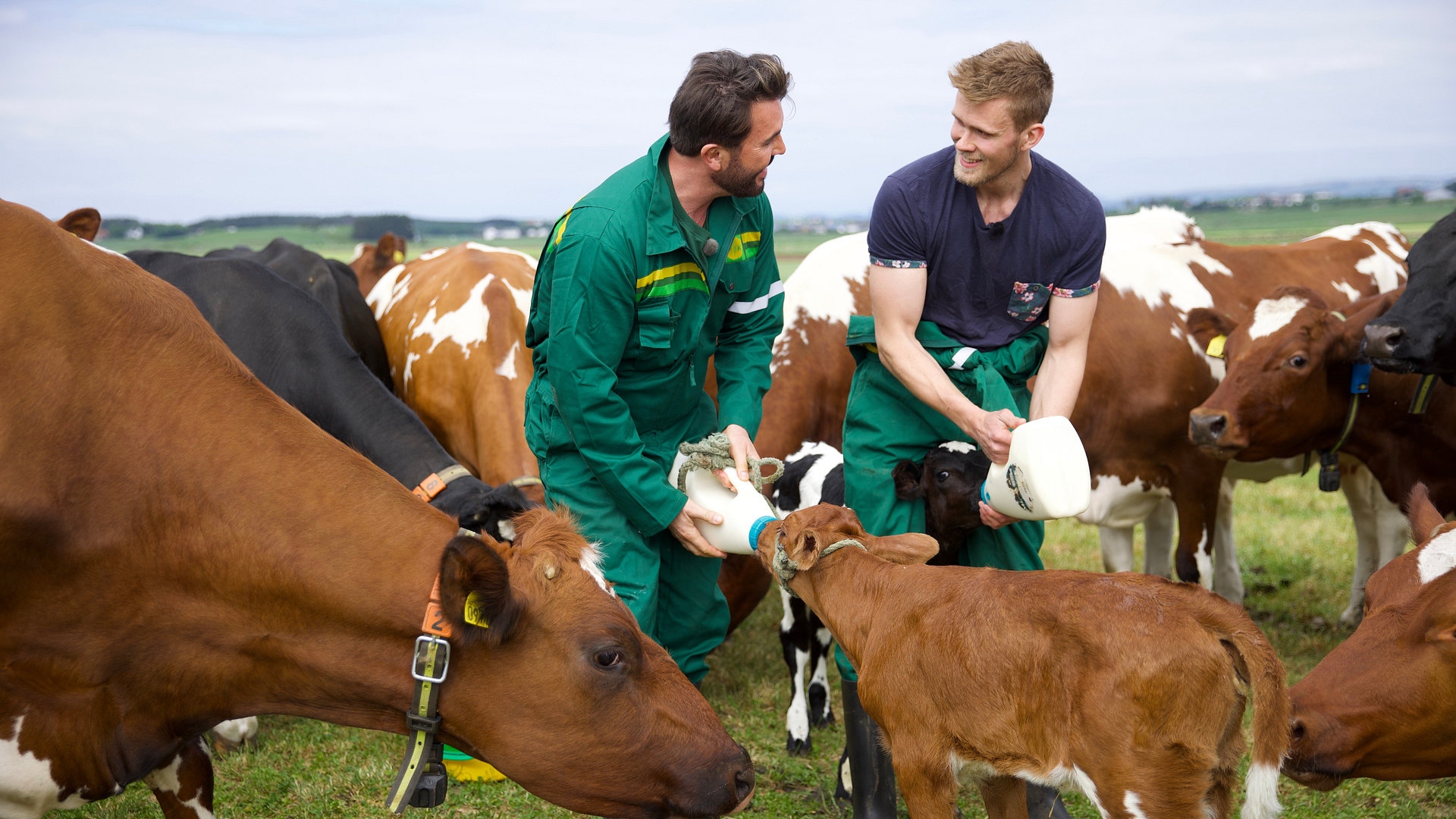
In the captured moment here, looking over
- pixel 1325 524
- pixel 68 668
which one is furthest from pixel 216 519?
pixel 1325 524

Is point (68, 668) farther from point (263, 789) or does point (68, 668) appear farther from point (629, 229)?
point (263, 789)

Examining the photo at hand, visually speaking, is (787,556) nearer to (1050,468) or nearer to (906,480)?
(906,480)

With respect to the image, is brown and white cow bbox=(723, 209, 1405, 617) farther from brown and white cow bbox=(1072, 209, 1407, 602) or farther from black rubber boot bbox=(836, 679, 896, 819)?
black rubber boot bbox=(836, 679, 896, 819)

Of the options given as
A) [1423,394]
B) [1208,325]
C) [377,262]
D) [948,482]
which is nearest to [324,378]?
[948,482]

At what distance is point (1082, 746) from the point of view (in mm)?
2904

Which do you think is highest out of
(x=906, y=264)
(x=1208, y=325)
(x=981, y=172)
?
(x=981, y=172)

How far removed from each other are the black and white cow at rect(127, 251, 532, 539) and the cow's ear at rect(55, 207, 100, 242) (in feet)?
3.62

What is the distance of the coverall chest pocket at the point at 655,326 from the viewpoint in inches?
134

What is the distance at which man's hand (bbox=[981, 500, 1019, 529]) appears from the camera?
145 inches

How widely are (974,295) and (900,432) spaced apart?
544 mm

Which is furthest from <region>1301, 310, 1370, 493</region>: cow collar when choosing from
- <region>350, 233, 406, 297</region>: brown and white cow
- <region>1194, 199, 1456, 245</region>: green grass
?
<region>1194, 199, 1456, 245</region>: green grass

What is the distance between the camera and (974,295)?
387 centimetres

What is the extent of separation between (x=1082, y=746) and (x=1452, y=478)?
3.88 metres

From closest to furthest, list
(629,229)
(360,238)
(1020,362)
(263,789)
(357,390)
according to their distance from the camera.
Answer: (629,229) < (1020,362) < (263,789) < (357,390) < (360,238)
